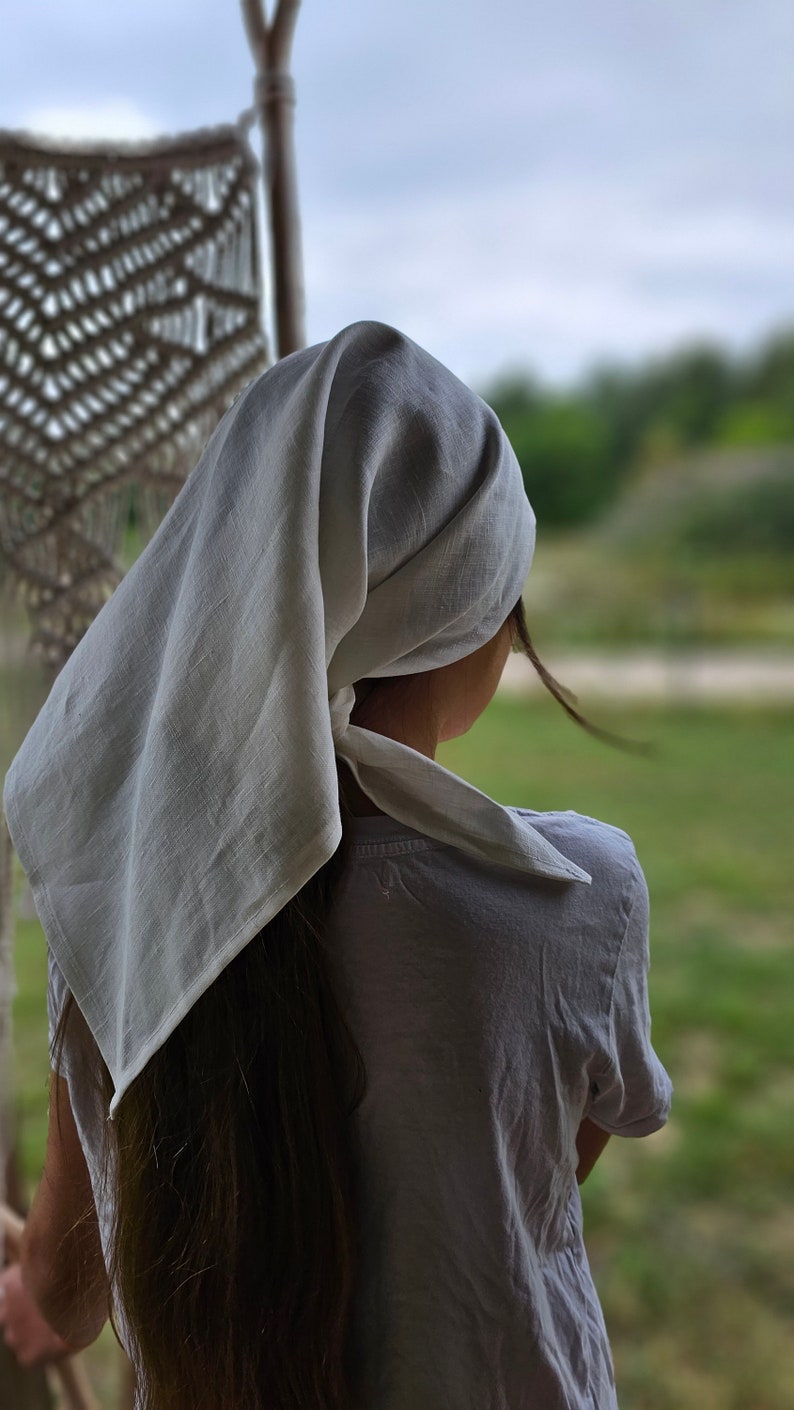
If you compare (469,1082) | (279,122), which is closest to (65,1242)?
(469,1082)

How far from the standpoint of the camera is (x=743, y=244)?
1841mm

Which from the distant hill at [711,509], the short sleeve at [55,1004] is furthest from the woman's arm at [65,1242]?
the distant hill at [711,509]

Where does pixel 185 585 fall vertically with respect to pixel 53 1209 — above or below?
above

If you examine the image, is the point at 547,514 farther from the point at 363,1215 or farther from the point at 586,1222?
the point at 363,1215

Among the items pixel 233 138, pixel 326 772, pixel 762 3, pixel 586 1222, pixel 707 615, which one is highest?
pixel 762 3

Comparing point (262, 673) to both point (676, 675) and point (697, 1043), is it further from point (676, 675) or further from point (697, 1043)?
point (676, 675)

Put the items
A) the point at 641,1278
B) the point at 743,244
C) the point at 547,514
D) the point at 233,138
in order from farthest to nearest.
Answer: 1. the point at 743,244
2. the point at 547,514
3. the point at 641,1278
4. the point at 233,138

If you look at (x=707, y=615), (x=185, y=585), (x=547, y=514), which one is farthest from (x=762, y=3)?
(x=185, y=585)

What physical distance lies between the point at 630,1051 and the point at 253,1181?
0.17 meters

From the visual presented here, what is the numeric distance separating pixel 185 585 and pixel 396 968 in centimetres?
17

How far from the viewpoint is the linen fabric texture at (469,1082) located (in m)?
0.43

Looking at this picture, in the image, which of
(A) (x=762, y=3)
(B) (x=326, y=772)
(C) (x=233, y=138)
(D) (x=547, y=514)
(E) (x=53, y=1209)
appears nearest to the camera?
(B) (x=326, y=772)

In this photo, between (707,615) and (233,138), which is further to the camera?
(707,615)

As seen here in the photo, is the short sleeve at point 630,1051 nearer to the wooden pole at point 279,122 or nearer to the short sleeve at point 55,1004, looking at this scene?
the short sleeve at point 55,1004
